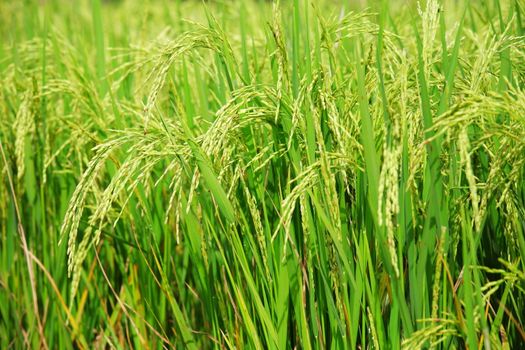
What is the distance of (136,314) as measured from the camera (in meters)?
1.92

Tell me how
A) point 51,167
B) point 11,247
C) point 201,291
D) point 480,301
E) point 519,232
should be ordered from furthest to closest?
1. point 51,167
2. point 11,247
3. point 201,291
4. point 519,232
5. point 480,301

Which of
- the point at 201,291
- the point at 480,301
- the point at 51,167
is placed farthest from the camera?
the point at 51,167

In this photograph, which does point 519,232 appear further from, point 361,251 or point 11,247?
point 11,247

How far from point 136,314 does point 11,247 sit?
1.67 ft

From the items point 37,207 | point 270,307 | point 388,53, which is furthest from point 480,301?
point 37,207

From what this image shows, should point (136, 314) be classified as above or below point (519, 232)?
below

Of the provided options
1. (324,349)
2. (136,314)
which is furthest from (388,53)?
(136,314)

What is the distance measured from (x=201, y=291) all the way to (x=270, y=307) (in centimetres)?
22

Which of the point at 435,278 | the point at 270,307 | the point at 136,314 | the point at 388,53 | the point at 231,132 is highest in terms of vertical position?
the point at 388,53

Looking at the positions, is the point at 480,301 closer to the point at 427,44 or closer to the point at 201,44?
the point at 427,44

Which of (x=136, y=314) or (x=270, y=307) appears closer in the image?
(x=270, y=307)

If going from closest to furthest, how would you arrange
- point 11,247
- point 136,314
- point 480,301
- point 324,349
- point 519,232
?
1. point 480,301
2. point 519,232
3. point 324,349
4. point 136,314
5. point 11,247

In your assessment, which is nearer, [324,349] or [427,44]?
[427,44]

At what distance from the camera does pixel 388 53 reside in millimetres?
1540
